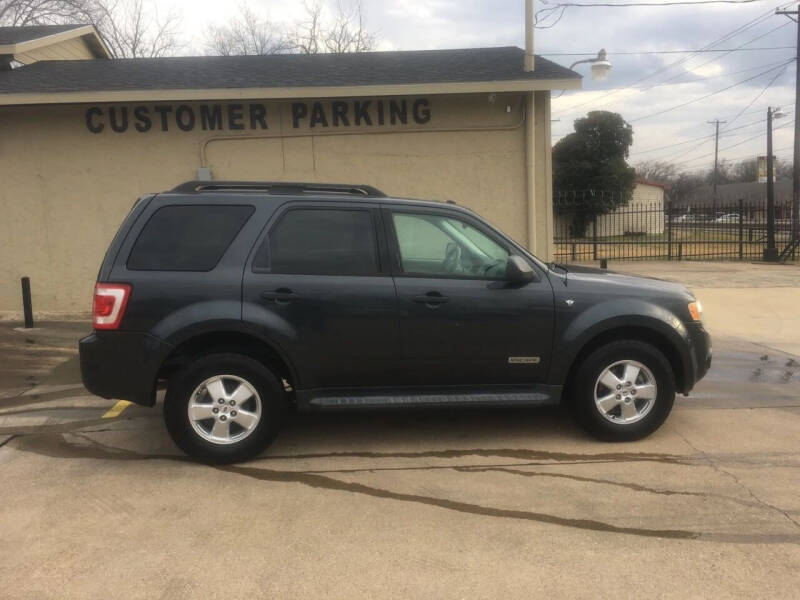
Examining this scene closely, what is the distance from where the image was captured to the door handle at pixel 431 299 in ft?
14.4

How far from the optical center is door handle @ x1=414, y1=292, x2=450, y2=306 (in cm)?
440

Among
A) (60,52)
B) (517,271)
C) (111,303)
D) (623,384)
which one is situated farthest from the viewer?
(60,52)

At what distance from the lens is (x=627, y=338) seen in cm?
471

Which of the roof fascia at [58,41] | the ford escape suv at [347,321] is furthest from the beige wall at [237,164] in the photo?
the ford escape suv at [347,321]

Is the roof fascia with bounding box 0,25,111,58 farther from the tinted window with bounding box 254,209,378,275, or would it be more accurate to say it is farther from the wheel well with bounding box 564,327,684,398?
the wheel well with bounding box 564,327,684,398

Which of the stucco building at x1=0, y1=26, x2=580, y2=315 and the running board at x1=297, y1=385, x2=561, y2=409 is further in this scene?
the stucco building at x1=0, y1=26, x2=580, y2=315

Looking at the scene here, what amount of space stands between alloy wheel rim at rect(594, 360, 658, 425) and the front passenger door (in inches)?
18.9

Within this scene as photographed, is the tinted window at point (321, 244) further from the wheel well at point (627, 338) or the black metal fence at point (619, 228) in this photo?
the black metal fence at point (619, 228)

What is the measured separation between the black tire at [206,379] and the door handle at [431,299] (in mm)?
1141

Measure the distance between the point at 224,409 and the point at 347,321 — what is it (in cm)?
103

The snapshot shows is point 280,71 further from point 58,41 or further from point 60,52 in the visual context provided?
point 60,52

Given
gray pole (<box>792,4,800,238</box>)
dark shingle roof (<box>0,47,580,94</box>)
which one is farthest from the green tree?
dark shingle roof (<box>0,47,580,94</box>)

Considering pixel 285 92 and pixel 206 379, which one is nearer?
pixel 206 379

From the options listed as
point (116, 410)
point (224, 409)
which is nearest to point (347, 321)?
point (224, 409)
